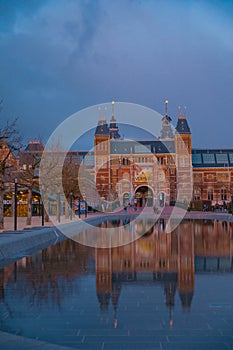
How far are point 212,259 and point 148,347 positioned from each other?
26.7 feet

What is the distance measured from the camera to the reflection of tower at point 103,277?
783 centimetres

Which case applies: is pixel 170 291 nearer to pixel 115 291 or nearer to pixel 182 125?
pixel 115 291

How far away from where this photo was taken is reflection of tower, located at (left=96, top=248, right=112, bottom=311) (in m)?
7.83

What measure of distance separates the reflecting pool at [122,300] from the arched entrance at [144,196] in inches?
3495

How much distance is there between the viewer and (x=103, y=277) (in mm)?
10062

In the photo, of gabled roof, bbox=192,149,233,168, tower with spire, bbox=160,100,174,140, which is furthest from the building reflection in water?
tower with spire, bbox=160,100,174,140

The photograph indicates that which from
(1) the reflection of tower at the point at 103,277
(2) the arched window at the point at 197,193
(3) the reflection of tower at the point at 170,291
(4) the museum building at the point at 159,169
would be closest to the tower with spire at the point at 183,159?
(4) the museum building at the point at 159,169

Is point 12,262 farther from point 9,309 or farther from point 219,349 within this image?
point 219,349

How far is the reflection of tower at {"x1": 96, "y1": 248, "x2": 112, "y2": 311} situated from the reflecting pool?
0.06 feet

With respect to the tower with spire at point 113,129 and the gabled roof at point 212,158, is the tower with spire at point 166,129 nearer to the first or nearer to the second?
the gabled roof at point 212,158

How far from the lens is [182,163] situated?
101750 mm

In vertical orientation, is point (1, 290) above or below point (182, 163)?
below

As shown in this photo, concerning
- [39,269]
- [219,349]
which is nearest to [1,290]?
[39,269]

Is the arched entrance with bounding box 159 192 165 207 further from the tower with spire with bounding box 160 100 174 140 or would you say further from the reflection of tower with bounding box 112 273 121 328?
the reflection of tower with bounding box 112 273 121 328
